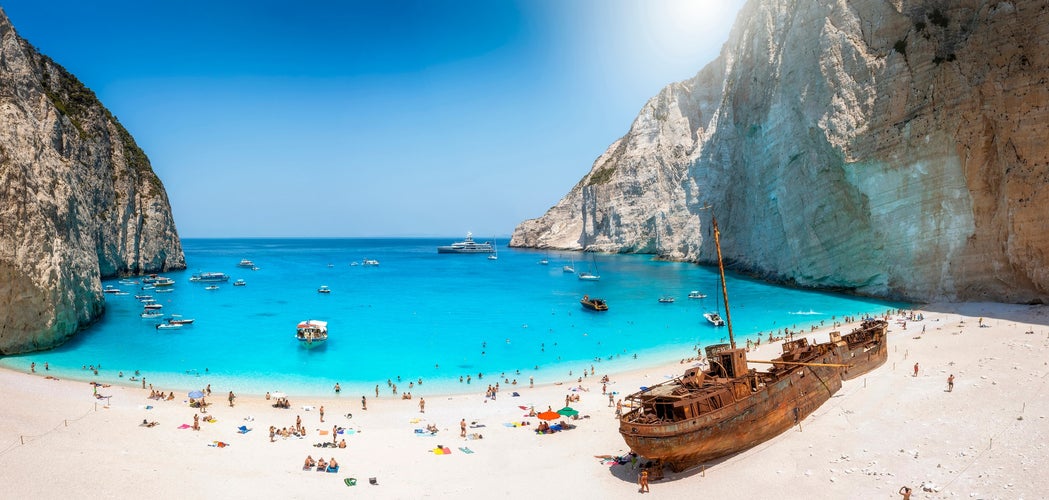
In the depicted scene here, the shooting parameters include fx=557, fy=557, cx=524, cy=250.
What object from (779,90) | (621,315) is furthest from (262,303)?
(779,90)

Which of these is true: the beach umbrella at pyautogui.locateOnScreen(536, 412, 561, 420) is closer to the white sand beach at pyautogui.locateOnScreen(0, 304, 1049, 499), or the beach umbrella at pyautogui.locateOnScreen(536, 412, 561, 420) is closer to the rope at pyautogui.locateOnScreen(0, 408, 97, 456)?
the white sand beach at pyautogui.locateOnScreen(0, 304, 1049, 499)

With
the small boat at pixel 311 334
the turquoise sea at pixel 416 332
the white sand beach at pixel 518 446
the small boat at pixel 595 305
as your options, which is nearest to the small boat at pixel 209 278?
the turquoise sea at pixel 416 332

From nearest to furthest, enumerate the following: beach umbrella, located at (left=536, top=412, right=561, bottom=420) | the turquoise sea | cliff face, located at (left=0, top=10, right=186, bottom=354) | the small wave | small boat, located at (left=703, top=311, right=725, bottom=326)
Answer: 1. beach umbrella, located at (left=536, top=412, right=561, bottom=420)
2. cliff face, located at (left=0, top=10, right=186, bottom=354)
3. the turquoise sea
4. small boat, located at (left=703, top=311, right=725, bottom=326)
5. the small wave

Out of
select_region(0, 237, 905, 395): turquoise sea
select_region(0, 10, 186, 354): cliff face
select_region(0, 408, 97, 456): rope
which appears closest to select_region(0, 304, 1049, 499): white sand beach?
select_region(0, 408, 97, 456): rope

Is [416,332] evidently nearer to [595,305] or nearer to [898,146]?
[595,305]

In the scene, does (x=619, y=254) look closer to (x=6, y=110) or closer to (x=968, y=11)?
(x=968, y=11)

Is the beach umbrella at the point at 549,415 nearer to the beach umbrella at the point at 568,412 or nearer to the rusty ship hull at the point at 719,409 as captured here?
the beach umbrella at the point at 568,412
